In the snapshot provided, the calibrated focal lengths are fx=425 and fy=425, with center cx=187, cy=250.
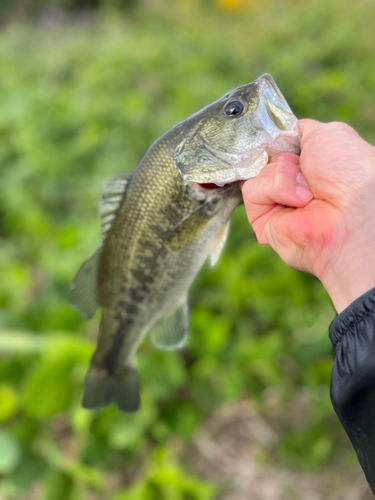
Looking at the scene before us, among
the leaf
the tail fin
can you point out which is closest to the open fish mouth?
the tail fin

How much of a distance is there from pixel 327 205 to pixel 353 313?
0.70 ft

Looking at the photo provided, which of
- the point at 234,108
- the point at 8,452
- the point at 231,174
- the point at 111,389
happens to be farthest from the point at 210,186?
the point at 8,452

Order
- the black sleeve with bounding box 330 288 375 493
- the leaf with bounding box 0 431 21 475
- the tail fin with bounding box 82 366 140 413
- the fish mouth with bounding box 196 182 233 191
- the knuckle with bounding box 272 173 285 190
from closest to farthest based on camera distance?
1. the black sleeve with bounding box 330 288 375 493
2. the knuckle with bounding box 272 173 285 190
3. the fish mouth with bounding box 196 182 233 191
4. the tail fin with bounding box 82 366 140 413
5. the leaf with bounding box 0 431 21 475

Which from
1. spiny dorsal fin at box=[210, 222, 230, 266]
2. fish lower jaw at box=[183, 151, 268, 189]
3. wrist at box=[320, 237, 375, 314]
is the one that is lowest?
spiny dorsal fin at box=[210, 222, 230, 266]

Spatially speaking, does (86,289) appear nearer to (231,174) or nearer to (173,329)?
(173,329)

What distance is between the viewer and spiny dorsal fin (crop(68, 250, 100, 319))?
1087mm

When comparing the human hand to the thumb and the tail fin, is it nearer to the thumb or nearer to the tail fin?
the thumb

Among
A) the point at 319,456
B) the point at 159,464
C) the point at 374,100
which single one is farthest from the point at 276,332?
the point at 374,100

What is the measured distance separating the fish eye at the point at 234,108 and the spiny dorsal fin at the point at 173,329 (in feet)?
1.62

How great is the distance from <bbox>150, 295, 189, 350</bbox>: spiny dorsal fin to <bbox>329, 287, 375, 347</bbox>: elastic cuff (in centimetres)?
47

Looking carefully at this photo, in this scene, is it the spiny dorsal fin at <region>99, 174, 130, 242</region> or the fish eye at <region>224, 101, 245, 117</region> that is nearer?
the fish eye at <region>224, 101, 245, 117</region>

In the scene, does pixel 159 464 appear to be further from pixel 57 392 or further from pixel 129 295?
pixel 129 295

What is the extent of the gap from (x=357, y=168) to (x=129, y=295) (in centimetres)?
63

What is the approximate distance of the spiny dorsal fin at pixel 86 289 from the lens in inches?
42.8
